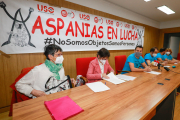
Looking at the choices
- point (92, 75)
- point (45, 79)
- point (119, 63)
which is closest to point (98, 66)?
point (92, 75)

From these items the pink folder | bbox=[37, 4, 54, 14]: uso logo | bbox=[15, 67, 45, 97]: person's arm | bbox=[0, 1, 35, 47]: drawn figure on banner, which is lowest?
the pink folder

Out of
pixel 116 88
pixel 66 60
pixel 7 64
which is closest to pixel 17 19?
pixel 7 64

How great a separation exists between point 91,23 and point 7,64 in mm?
2053

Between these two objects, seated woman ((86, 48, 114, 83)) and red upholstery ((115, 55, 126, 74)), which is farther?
red upholstery ((115, 55, 126, 74))

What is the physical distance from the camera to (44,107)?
0.81 meters

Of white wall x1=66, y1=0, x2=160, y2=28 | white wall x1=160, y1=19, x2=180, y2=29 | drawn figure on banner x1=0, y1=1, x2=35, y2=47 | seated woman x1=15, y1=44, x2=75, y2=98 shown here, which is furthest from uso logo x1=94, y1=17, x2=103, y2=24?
white wall x1=160, y1=19, x2=180, y2=29

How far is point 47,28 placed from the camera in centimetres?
204

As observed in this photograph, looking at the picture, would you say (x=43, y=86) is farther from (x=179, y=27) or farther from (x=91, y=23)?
(x=179, y=27)

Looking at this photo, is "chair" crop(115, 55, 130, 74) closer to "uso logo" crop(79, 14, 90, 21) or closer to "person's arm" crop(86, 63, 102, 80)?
"person's arm" crop(86, 63, 102, 80)

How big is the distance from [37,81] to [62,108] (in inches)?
21.9

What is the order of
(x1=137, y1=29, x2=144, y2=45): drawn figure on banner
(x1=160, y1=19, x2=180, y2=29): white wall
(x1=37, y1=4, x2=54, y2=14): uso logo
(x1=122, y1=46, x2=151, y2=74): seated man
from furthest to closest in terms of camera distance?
(x1=160, y1=19, x2=180, y2=29): white wall < (x1=137, y1=29, x2=144, y2=45): drawn figure on banner < (x1=122, y1=46, x2=151, y2=74): seated man < (x1=37, y1=4, x2=54, y2=14): uso logo

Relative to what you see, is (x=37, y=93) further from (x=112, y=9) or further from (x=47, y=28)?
(x=112, y=9)

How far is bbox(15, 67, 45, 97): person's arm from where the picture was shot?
106 cm

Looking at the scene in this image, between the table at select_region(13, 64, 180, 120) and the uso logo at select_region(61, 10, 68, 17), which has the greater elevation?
the uso logo at select_region(61, 10, 68, 17)
